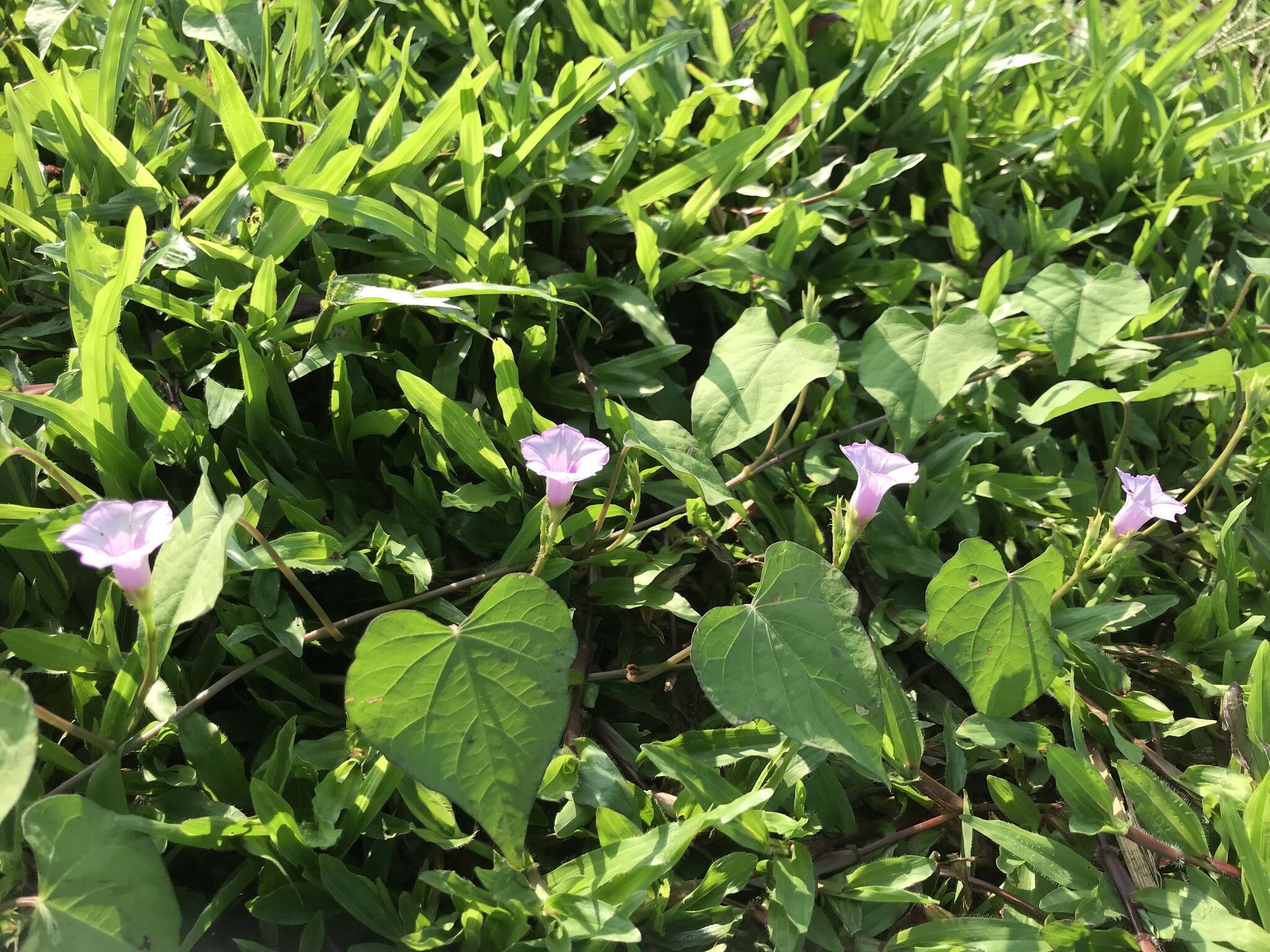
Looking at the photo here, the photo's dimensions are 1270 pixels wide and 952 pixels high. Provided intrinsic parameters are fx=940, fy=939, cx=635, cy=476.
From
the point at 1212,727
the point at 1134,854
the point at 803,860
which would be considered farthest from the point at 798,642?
the point at 1212,727

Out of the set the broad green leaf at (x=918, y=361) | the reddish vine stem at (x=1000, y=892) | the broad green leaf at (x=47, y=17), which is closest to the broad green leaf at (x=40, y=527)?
the broad green leaf at (x=47, y=17)

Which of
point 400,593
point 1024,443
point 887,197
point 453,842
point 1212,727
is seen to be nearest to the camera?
point 453,842

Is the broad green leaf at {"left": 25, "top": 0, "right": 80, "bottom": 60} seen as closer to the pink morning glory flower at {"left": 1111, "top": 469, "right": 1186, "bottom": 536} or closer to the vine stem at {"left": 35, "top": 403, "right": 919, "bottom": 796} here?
the vine stem at {"left": 35, "top": 403, "right": 919, "bottom": 796}

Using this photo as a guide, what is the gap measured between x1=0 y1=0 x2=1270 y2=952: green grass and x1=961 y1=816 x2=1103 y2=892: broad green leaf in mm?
17

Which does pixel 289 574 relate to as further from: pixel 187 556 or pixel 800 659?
pixel 800 659

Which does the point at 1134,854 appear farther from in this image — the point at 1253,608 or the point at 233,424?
the point at 233,424

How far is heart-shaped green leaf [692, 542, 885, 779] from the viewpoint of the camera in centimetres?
101

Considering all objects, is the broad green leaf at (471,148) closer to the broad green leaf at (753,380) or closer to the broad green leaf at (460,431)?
the broad green leaf at (460,431)

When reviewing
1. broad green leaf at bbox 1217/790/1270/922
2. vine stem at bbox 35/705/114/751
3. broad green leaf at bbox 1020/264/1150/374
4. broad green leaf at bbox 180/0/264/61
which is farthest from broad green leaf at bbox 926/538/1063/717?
broad green leaf at bbox 180/0/264/61

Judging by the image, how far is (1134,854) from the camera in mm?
1178

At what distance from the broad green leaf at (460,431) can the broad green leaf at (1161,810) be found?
2.94 feet

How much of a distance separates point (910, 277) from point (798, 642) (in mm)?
962

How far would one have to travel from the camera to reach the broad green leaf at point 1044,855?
1.13 m

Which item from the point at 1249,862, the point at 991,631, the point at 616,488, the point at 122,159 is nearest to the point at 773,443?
the point at 616,488
